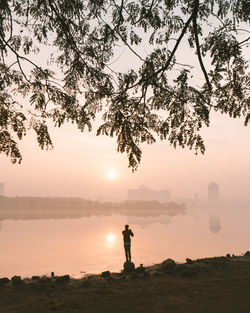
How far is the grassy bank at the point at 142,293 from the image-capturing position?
763 centimetres

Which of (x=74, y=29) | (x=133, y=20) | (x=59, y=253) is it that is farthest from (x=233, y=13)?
(x=59, y=253)

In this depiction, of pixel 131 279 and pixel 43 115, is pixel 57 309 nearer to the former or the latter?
pixel 131 279

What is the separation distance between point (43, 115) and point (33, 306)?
5.72 metres

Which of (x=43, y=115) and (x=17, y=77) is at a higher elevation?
(x=17, y=77)

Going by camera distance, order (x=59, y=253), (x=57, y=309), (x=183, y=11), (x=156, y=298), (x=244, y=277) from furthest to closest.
A: (x=59, y=253) → (x=244, y=277) → (x=183, y=11) → (x=156, y=298) → (x=57, y=309)

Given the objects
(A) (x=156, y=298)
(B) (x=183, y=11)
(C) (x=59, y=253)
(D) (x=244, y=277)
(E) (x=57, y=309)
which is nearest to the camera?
(E) (x=57, y=309)

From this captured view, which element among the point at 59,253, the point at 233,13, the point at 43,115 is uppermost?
the point at 233,13

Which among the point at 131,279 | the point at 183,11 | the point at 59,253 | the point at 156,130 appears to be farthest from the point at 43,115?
the point at 59,253

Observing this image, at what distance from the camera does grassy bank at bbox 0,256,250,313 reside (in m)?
7.63

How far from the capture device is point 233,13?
870 centimetres

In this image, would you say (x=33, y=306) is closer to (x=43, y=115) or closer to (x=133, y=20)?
(x=43, y=115)

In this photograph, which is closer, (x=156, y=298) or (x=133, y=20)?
(x=156, y=298)

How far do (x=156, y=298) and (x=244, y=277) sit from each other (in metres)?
3.91

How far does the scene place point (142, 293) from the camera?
879 centimetres
